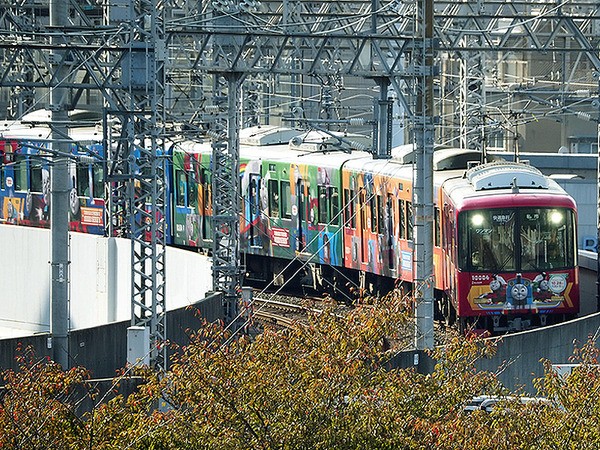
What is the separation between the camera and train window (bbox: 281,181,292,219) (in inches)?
1209

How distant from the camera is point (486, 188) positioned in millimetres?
23750

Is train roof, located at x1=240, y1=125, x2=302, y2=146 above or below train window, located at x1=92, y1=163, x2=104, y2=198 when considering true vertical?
above

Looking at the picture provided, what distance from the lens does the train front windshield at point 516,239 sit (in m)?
23.5

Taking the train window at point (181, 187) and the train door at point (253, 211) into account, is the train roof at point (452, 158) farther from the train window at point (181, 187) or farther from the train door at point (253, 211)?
the train window at point (181, 187)

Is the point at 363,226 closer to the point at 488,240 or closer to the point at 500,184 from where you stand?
the point at 500,184

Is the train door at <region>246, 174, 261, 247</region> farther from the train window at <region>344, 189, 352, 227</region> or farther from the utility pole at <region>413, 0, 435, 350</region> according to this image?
the utility pole at <region>413, 0, 435, 350</region>

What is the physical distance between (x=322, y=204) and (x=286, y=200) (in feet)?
3.88

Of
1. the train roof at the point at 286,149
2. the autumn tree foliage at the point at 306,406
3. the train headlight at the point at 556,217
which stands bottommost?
the train headlight at the point at 556,217

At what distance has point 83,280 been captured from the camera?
83.5 ft

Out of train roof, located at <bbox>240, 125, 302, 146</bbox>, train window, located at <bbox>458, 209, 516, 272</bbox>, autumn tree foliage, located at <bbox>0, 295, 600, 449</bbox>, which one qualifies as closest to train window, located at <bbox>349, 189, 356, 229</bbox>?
train roof, located at <bbox>240, 125, 302, 146</bbox>

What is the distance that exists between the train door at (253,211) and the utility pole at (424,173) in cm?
1267

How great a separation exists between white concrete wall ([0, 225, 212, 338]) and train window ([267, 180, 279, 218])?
17.5 feet

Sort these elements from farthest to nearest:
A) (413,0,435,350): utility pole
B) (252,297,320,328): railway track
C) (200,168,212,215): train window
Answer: (200,168,212,215): train window < (252,297,320,328): railway track < (413,0,435,350): utility pole

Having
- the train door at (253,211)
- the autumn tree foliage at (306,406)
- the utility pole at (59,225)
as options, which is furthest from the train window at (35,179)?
the autumn tree foliage at (306,406)
